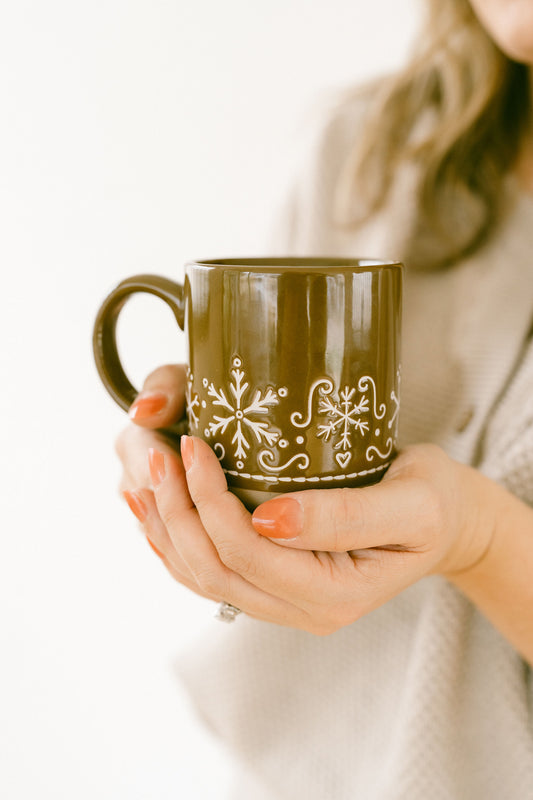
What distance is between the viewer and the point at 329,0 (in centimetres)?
125

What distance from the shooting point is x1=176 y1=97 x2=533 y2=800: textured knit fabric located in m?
0.66

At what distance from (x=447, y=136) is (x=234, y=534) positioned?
661mm

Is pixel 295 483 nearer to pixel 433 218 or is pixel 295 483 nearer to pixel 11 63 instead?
pixel 433 218

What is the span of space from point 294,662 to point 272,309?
A: 0.53 metres

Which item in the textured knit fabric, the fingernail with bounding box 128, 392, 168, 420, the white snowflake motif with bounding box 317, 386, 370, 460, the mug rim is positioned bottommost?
the textured knit fabric

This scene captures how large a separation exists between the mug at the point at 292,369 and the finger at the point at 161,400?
0.07 meters


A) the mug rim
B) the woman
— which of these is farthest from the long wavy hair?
the mug rim

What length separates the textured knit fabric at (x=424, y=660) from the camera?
664 millimetres

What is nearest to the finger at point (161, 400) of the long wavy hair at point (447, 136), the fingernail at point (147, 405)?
the fingernail at point (147, 405)

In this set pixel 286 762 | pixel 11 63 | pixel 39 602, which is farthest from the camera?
pixel 39 602

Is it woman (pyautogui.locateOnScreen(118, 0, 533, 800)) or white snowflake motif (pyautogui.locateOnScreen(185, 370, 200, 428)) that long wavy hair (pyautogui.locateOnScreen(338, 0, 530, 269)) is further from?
white snowflake motif (pyautogui.locateOnScreen(185, 370, 200, 428))

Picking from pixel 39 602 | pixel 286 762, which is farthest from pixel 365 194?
pixel 39 602

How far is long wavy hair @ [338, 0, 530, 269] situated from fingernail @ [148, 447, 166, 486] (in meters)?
0.50

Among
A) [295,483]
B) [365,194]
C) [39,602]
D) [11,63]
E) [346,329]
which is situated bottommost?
[39,602]
